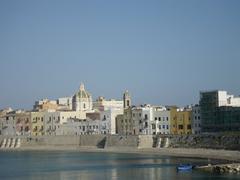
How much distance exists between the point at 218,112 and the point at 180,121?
812cm

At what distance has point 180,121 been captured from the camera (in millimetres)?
98750

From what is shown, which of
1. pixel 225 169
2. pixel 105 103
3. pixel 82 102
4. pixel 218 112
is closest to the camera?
pixel 225 169

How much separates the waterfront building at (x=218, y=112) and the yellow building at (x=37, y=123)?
127 ft

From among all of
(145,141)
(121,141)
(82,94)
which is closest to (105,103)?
(82,94)

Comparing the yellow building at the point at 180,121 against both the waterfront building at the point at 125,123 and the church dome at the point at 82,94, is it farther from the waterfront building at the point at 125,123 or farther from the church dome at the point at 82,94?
the church dome at the point at 82,94

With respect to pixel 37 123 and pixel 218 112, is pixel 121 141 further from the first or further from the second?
pixel 37 123

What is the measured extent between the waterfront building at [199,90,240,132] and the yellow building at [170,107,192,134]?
3010 mm

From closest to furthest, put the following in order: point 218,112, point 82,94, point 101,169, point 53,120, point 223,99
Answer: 1. point 101,169
2. point 218,112
3. point 223,99
4. point 53,120
5. point 82,94

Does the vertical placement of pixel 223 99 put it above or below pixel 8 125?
above

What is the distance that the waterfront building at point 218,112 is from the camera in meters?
90.6

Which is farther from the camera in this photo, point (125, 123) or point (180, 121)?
point (125, 123)

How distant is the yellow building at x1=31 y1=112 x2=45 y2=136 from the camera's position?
404 feet

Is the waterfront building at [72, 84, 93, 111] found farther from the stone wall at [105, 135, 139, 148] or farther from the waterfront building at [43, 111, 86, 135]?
the stone wall at [105, 135, 139, 148]

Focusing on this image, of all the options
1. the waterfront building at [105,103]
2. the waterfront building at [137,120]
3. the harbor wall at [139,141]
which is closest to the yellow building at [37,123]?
the harbor wall at [139,141]
